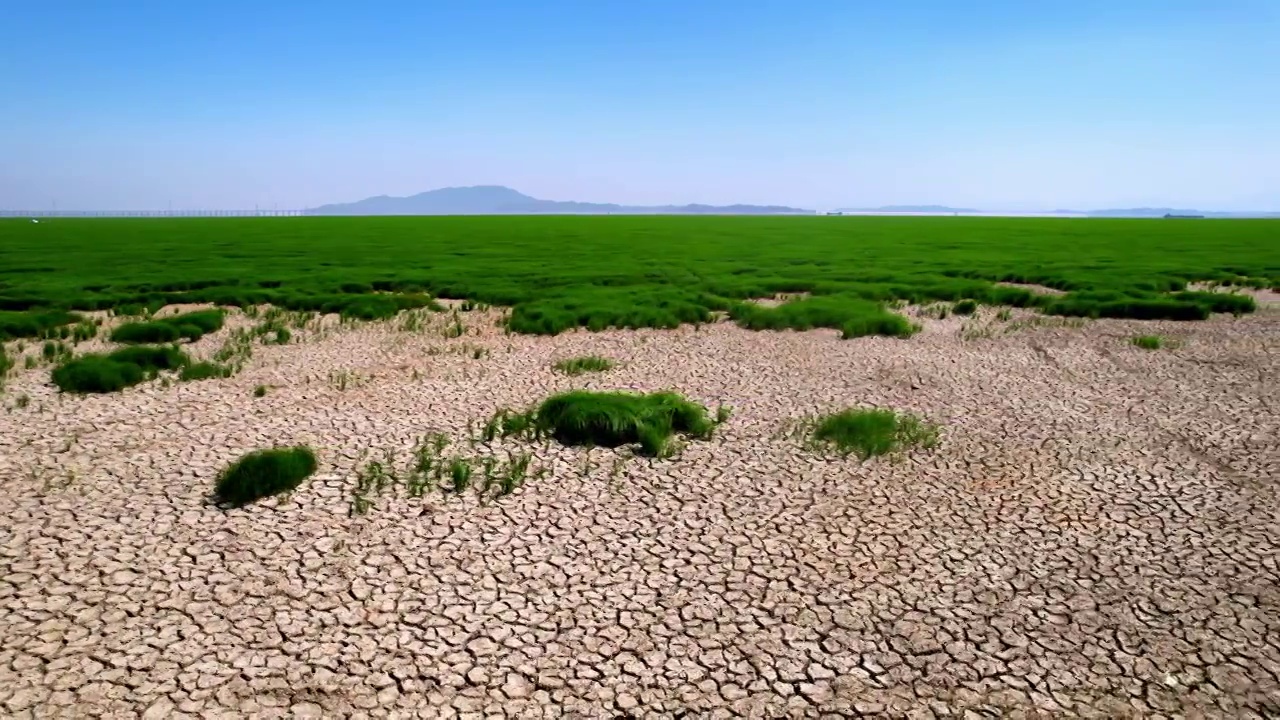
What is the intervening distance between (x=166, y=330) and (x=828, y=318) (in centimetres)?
1583

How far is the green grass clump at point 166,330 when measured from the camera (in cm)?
1694

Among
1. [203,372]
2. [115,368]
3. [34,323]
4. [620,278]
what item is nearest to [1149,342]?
[620,278]

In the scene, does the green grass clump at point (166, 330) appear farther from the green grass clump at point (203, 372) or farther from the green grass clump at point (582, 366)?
the green grass clump at point (582, 366)

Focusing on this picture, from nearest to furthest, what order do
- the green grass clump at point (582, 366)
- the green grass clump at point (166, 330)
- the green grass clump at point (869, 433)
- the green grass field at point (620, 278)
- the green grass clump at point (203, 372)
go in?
1. the green grass clump at point (869, 433)
2. the green grass clump at point (203, 372)
3. the green grass clump at point (582, 366)
4. the green grass clump at point (166, 330)
5. the green grass field at point (620, 278)

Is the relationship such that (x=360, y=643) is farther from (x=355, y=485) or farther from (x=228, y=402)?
(x=228, y=402)

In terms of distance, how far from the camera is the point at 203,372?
1360 centimetres

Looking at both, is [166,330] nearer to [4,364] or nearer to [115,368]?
[4,364]

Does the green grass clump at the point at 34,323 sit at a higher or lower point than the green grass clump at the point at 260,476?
higher

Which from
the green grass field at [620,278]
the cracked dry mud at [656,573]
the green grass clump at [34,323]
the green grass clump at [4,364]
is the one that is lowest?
the cracked dry mud at [656,573]

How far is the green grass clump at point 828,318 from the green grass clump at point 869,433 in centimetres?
779

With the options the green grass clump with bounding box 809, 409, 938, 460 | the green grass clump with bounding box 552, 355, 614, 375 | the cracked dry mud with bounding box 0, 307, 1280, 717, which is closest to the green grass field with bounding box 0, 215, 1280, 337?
the green grass clump with bounding box 552, 355, 614, 375

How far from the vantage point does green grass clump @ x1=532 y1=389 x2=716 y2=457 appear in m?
10.2

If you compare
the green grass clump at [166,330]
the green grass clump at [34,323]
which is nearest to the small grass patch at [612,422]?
the green grass clump at [166,330]

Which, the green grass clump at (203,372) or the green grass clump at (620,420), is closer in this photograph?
the green grass clump at (620,420)
